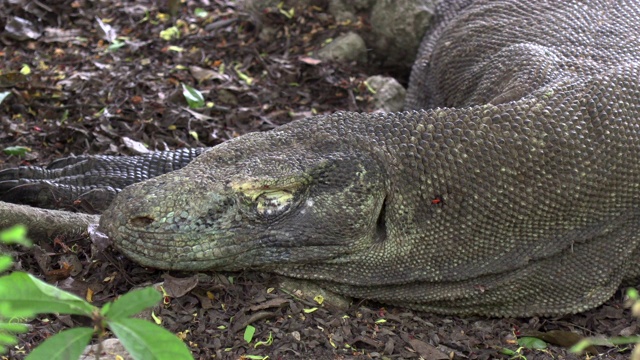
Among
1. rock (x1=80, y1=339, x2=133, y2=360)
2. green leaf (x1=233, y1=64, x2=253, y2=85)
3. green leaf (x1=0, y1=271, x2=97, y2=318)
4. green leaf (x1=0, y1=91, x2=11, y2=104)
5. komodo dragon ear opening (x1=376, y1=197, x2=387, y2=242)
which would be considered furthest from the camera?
green leaf (x1=233, y1=64, x2=253, y2=85)

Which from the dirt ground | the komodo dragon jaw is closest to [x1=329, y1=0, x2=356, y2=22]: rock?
the dirt ground

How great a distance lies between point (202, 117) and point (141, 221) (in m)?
2.26

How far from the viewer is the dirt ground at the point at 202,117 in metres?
3.46

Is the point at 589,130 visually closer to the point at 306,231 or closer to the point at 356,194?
the point at 356,194

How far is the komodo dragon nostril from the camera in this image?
3.47 meters

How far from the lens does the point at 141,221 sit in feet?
11.4

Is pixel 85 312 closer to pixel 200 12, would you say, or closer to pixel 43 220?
pixel 43 220

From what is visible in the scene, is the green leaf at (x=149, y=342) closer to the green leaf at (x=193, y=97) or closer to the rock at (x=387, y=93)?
the green leaf at (x=193, y=97)

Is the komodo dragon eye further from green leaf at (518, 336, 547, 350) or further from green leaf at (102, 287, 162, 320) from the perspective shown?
green leaf at (102, 287, 162, 320)

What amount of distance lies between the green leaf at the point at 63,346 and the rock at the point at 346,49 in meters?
4.78

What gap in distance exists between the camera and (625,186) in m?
3.73

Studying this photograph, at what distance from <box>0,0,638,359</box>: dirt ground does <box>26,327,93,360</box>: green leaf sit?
122cm

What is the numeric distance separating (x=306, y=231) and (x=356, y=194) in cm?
26

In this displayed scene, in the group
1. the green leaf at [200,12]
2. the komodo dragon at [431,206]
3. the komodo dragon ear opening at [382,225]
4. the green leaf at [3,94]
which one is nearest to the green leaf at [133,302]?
the komodo dragon at [431,206]
